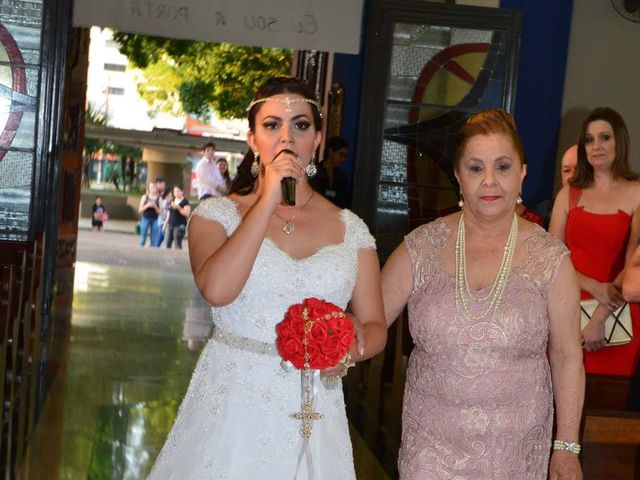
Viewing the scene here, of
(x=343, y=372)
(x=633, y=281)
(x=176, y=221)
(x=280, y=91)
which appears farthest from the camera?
(x=176, y=221)

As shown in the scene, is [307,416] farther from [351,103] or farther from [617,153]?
[351,103]

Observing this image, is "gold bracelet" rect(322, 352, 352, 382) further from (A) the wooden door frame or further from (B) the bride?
(A) the wooden door frame

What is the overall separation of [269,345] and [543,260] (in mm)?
928

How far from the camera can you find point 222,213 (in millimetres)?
3219

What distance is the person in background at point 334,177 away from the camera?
9.99 metres

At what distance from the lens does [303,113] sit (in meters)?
3.18

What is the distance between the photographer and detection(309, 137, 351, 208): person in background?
9992 mm

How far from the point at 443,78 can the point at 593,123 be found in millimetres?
3394

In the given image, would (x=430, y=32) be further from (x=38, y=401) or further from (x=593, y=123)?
(x=38, y=401)

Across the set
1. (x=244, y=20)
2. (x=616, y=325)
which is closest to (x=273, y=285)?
(x=616, y=325)

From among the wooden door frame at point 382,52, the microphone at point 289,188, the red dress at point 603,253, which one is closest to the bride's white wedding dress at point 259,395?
the microphone at point 289,188

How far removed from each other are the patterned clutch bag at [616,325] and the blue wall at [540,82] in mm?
4337

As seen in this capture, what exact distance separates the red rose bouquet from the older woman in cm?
48

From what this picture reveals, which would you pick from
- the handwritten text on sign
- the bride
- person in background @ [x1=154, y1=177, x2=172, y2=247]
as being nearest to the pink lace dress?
Result: the bride
